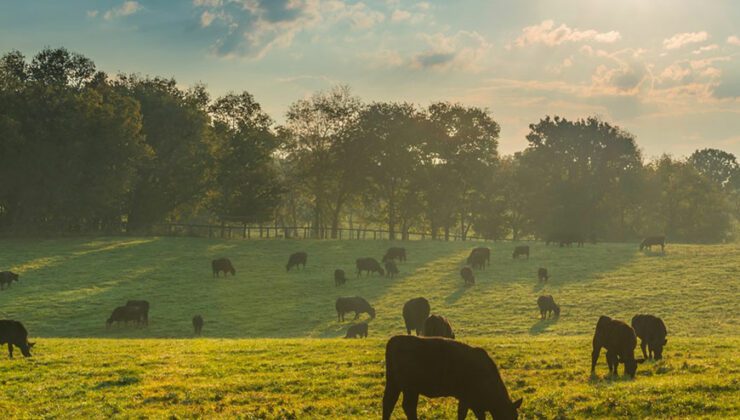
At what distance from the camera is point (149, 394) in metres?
15.6

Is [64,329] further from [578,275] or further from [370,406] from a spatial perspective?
[578,275]

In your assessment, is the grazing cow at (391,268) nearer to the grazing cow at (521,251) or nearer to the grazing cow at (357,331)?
the grazing cow at (521,251)

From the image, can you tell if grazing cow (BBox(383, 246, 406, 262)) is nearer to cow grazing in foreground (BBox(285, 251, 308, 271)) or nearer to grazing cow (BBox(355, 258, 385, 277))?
grazing cow (BBox(355, 258, 385, 277))

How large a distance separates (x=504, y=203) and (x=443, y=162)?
16.2 meters

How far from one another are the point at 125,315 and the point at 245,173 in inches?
1951

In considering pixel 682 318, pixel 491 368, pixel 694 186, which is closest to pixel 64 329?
pixel 491 368

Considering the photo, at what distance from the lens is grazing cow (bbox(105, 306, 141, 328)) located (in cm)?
3721

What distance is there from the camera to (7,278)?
4700cm

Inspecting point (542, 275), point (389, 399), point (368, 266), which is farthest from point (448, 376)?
point (368, 266)

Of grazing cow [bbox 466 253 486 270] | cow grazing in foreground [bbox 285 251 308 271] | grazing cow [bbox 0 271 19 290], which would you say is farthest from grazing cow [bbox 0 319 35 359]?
grazing cow [bbox 466 253 486 270]

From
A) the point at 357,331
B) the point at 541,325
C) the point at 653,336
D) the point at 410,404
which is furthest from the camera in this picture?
the point at 541,325

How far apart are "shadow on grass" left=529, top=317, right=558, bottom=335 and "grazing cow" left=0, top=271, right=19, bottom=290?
37.3 meters

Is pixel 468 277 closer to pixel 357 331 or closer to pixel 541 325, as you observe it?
pixel 541 325

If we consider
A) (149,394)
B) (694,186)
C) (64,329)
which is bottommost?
(64,329)
